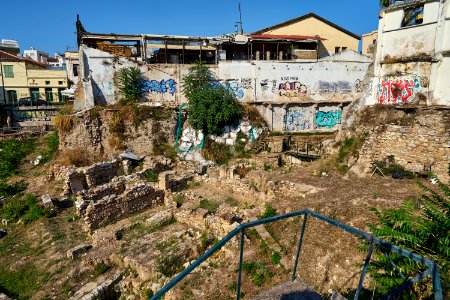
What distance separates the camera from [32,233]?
10672 mm

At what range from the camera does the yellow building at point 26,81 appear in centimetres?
3225

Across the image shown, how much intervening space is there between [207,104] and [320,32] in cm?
1492

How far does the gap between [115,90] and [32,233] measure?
11.1 meters

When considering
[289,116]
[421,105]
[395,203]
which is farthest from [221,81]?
[395,203]

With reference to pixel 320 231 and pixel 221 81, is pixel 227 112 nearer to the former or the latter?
pixel 221 81

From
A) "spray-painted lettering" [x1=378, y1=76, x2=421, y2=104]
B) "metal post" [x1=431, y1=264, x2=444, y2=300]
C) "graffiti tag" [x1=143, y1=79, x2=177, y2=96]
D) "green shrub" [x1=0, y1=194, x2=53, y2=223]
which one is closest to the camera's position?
"metal post" [x1=431, y1=264, x2=444, y2=300]

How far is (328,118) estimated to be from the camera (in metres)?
21.0

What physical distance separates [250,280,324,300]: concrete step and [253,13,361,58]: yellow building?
77.0 feet

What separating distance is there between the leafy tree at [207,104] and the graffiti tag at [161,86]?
3.23ft

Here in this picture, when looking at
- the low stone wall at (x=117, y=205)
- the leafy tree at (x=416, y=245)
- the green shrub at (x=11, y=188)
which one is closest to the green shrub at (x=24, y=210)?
the green shrub at (x=11, y=188)

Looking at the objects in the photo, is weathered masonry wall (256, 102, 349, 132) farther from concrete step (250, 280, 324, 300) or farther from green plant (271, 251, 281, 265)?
concrete step (250, 280, 324, 300)

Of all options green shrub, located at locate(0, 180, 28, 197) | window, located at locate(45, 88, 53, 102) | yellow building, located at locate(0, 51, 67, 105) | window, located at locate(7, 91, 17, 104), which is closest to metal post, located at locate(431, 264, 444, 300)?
green shrub, located at locate(0, 180, 28, 197)

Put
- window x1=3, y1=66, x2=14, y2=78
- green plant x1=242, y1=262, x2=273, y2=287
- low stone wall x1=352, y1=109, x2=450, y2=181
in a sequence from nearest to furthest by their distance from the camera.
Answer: green plant x1=242, y1=262, x2=273, y2=287 < low stone wall x1=352, y1=109, x2=450, y2=181 < window x1=3, y1=66, x2=14, y2=78

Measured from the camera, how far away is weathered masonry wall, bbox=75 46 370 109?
738 inches
